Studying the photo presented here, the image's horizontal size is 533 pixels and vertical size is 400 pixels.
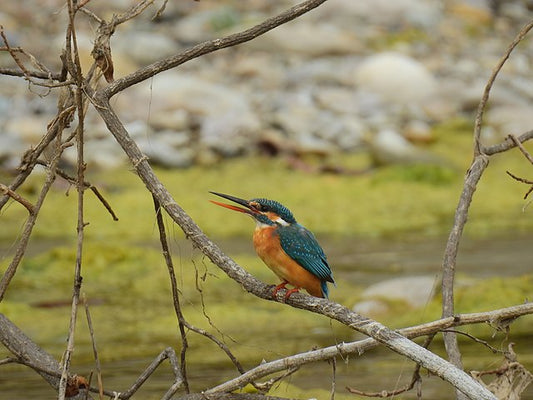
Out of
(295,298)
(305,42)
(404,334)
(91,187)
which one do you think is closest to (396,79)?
(305,42)

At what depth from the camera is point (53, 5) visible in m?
15.4

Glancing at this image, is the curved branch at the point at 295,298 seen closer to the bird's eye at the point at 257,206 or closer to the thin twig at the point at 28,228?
the thin twig at the point at 28,228

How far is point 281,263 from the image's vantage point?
11.5 feet

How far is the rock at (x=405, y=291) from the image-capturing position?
6035 mm

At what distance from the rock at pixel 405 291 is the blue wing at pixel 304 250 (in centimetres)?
255

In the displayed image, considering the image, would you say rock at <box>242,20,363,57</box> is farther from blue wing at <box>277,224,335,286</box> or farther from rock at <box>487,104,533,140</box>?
blue wing at <box>277,224,335,286</box>

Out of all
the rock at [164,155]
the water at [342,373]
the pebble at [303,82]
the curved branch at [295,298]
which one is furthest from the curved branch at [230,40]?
the rock at [164,155]

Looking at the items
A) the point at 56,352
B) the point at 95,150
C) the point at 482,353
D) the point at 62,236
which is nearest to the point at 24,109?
the point at 95,150

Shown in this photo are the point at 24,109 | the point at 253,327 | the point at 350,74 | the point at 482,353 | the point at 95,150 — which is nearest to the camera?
the point at 482,353

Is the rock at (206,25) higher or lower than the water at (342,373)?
higher

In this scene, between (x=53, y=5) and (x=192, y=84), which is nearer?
(x=192, y=84)

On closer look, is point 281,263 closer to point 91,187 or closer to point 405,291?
point 91,187

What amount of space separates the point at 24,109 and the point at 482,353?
23.6 feet

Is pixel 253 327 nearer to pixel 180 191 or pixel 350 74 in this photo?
pixel 180 191
